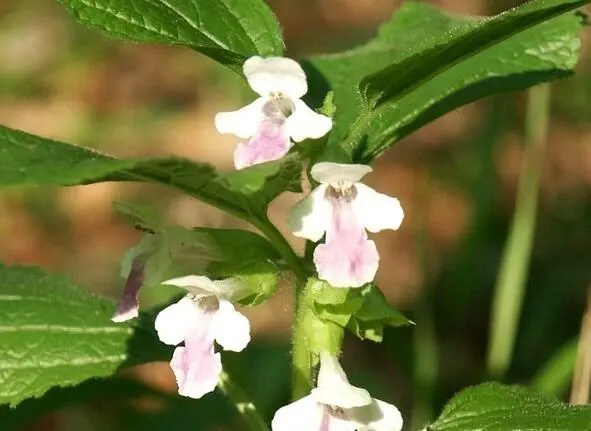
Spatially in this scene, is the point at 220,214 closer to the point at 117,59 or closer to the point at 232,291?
the point at 117,59

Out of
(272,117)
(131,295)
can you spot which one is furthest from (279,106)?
(131,295)

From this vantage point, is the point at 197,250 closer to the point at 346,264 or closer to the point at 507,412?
the point at 346,264

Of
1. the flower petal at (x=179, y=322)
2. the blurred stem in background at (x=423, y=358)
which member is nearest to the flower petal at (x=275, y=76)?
the flower petal at (x=179, y=322)

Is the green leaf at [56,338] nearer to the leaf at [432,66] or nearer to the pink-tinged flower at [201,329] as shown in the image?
the pink-tinged flower at [201,329]

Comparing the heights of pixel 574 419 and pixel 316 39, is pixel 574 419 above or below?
below

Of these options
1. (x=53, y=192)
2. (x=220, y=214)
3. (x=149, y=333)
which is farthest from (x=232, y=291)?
(x=53, y=192)

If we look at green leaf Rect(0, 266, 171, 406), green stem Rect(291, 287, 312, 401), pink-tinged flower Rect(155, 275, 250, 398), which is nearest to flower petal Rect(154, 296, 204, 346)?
pink-tinged flower Rect(155, 275, 250, 398)
